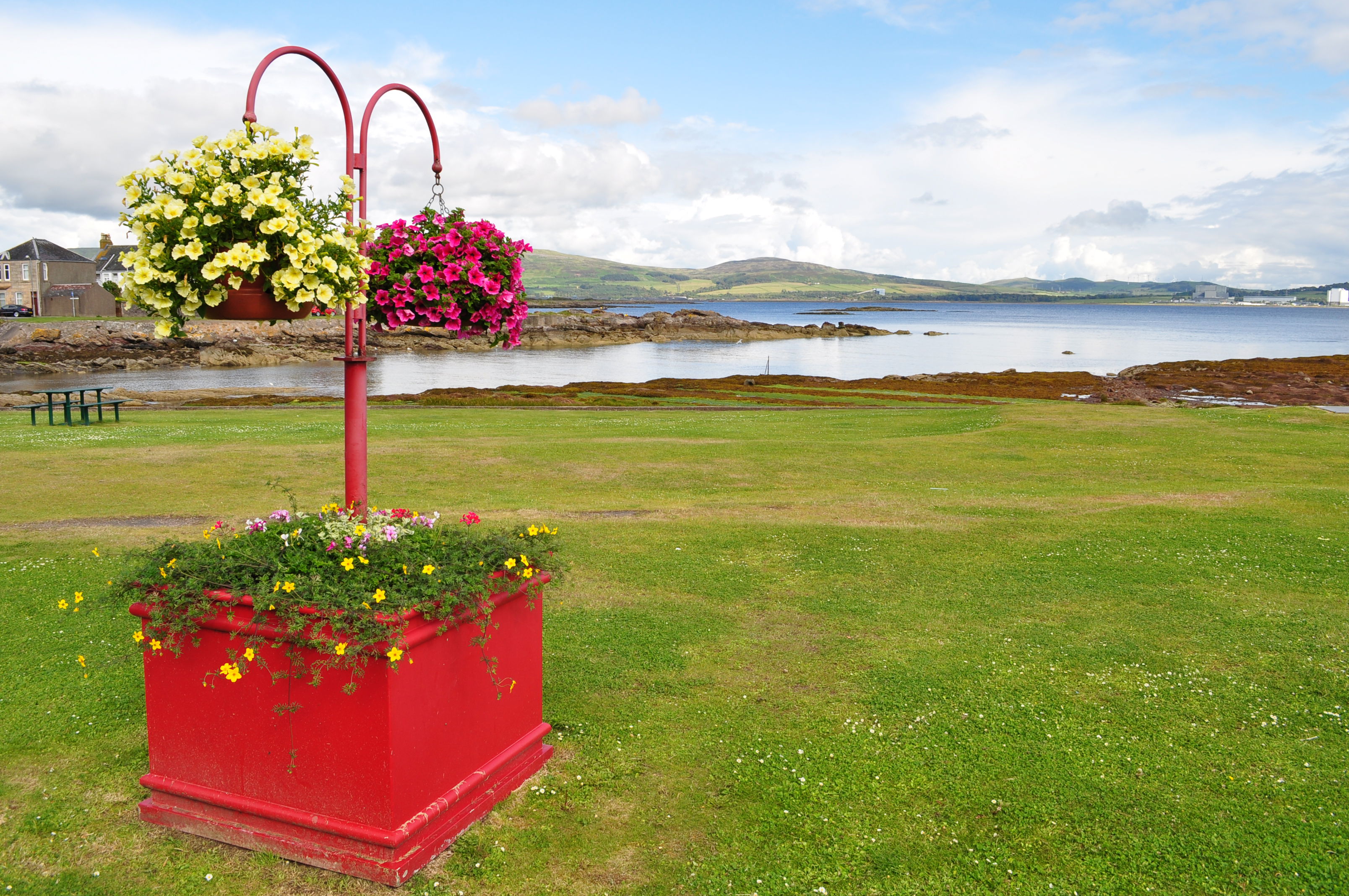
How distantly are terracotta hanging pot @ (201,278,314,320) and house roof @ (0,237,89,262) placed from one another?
115241mm

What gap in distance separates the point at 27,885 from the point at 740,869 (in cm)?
381

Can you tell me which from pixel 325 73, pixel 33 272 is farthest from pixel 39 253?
pixel 325 73

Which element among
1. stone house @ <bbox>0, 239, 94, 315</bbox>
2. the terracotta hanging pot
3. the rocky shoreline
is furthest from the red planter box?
stone house @ <bbox>0, 239, 94, 315</bbox>

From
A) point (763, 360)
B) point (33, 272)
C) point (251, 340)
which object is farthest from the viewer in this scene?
point (33, 272)

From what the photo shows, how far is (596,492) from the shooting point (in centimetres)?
1620

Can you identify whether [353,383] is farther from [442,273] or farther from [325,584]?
[325,584]

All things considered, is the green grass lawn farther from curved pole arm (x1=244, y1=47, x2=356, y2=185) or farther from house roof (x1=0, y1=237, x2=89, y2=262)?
house roof (x1=0, y1=237, x2=89, y2=262)

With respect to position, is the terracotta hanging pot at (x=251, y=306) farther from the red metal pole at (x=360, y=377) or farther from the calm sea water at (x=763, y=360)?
the calm sea water at (x=763, y=360)

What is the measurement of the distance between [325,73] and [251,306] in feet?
5.47

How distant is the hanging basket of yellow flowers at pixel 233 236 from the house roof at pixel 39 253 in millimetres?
115320

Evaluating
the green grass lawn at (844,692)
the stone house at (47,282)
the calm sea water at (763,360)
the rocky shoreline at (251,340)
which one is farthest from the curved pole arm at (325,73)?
the stone house at (47,282)

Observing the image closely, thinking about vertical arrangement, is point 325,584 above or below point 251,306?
below

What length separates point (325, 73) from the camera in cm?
558

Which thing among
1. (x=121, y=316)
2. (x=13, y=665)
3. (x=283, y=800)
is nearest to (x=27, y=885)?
(x=283, y=800)
